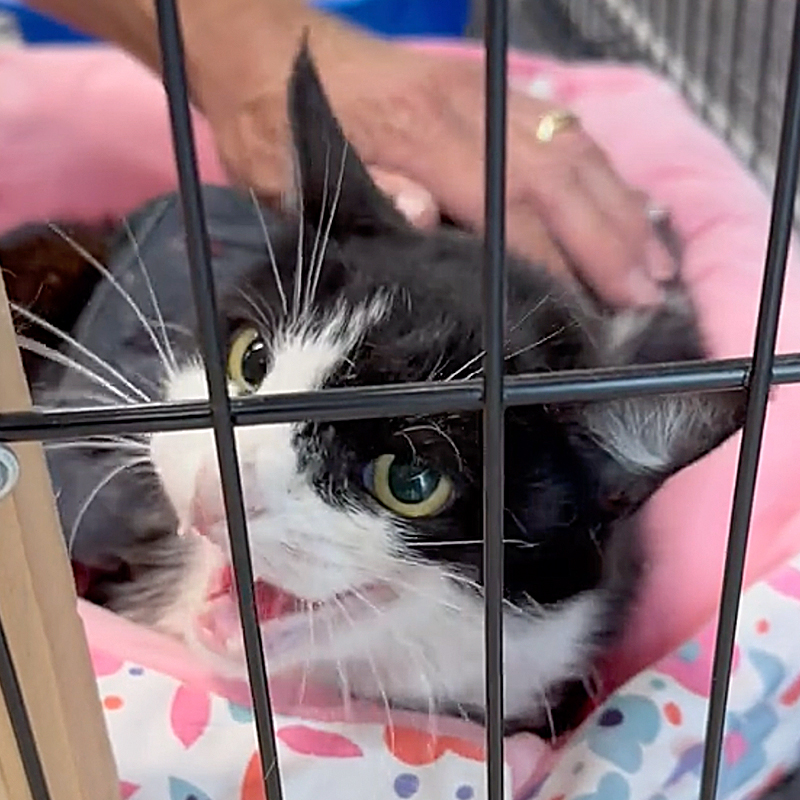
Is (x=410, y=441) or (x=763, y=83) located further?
(x=763, y=83)

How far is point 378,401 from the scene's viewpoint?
51cm

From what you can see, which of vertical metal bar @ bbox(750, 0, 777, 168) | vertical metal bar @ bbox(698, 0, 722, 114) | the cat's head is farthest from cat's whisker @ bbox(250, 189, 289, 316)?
vertical metal bar @ bbox(698, 0, 722, 114)

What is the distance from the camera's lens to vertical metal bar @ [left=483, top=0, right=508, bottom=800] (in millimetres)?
429

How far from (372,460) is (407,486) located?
27mm

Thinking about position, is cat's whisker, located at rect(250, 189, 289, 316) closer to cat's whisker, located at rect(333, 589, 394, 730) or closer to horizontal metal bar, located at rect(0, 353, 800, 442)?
cat's whisker, located at rect(333, 589, 394, 730)

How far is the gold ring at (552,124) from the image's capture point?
1165 millimetres

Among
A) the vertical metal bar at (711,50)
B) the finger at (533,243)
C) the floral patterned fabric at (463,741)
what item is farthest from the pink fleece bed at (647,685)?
the vertical metal bar at (711,50)

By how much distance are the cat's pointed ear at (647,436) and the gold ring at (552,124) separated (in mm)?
415

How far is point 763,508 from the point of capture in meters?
0.97

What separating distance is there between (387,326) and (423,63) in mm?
439

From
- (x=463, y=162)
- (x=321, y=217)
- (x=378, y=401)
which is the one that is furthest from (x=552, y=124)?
(x=378, y=401)

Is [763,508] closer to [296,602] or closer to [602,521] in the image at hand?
[602,521]

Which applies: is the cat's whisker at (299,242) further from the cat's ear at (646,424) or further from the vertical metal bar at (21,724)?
the vertical metal bar at (21,724)

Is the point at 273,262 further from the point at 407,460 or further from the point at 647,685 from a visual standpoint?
the point at 647,685
